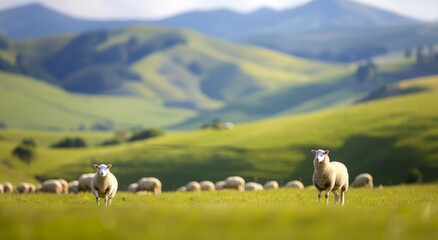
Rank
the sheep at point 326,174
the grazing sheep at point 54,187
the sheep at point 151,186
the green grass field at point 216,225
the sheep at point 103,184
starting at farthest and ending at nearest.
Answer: the grazing sheep at point 54,187 → the sheep at point 151,186 → the sheep at point 103,184 → the sheep at point 326,174 → the green grass field at point 216,225

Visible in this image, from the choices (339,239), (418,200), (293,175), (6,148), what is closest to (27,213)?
(339,239)

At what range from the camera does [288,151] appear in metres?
105

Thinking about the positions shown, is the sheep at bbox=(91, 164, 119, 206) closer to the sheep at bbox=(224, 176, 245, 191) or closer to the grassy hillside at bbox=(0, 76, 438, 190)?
the sheep at bbox=(224, 176, 245, 191)

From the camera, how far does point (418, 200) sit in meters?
24.9

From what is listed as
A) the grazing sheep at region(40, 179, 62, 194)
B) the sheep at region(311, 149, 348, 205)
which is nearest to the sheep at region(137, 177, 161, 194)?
the grazing sheep at region(40, 179, 62, 194)

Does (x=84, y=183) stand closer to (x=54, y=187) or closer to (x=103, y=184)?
(x=54, y=187)

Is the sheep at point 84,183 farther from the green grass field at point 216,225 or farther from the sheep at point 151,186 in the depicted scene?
the green grass field at point 216,225

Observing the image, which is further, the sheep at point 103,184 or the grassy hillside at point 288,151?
the grassy hillside at point 288,151

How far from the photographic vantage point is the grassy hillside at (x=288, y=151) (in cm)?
9369

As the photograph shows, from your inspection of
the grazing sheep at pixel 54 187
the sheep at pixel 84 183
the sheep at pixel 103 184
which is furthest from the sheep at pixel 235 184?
the sheep at pixel 103 184

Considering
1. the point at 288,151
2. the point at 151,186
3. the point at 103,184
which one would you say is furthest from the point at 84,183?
the point at 288,151

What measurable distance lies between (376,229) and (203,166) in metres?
95.0

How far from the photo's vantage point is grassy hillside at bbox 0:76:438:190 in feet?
307

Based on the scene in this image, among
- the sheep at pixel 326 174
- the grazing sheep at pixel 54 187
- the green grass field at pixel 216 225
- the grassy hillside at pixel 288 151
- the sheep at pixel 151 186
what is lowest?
the green grass field at pixel 216 225
